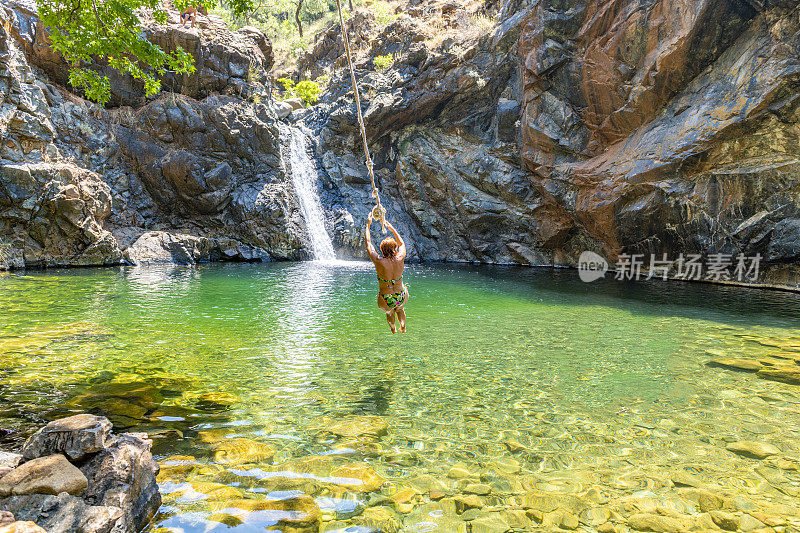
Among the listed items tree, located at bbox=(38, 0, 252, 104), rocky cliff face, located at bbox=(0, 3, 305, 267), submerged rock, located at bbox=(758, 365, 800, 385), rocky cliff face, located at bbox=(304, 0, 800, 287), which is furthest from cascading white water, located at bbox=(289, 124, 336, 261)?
submerged rock, located at bbox=(758, 365, 800, 385)

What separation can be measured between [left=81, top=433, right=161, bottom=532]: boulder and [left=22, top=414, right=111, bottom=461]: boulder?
0.34 ft

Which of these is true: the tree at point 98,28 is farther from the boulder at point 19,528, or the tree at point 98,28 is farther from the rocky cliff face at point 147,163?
the rocky cliff face at point 147,163

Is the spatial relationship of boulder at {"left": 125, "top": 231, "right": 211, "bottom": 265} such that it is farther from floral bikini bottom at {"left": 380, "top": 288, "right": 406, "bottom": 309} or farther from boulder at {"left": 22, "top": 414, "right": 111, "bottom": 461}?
boulder at {"left": 22, "top": 414, "right": 111, "bottom": 461}

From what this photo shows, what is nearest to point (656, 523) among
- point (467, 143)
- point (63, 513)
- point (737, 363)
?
point (63, 513)

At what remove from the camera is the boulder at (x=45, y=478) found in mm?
3197

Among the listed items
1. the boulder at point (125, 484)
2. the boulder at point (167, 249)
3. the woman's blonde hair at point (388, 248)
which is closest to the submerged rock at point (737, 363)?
the woman's blonde hair at point (388, 248)

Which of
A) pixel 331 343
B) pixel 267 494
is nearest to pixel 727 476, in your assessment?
pixel 267 494

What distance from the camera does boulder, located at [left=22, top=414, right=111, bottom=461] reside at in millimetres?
3676

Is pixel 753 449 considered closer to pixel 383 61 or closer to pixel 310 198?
pixel 310 198

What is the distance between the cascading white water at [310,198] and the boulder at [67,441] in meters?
28.4

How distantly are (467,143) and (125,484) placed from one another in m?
29.5

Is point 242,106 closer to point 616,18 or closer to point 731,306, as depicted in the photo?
point 616,18

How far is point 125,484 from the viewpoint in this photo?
3568 millimetres

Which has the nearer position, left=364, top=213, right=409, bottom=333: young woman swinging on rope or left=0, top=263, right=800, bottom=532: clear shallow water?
left=0, top=263, right=800, bottom=532: clear shallow water
